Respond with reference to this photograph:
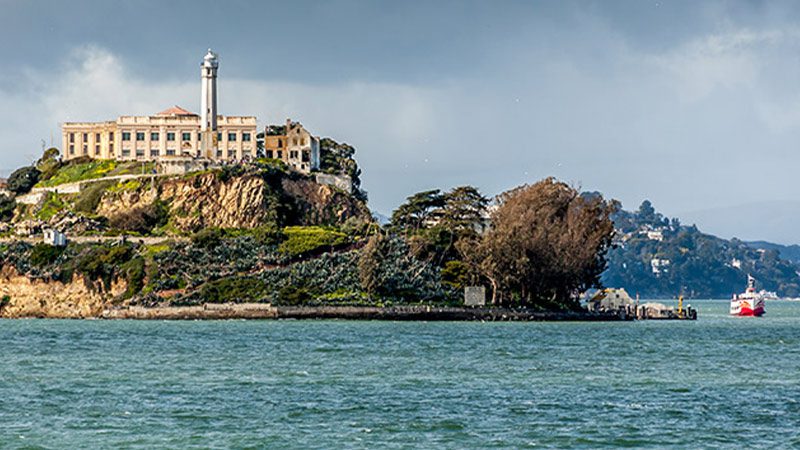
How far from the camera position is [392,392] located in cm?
5484

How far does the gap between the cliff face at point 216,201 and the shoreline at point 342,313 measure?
77.3 ft

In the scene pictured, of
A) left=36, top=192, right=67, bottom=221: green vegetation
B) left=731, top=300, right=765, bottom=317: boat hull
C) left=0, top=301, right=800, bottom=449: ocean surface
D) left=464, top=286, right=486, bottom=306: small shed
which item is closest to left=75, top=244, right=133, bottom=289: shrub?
left=36, top=192, right=67, bottom=221: green vegetation

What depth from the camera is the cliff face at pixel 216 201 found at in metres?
155

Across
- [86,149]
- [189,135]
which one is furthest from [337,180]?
[86,149]

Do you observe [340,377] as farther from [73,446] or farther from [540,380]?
[73,446]

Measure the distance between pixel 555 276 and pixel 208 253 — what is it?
114 feet

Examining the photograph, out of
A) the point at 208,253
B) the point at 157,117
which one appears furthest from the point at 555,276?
the point at 157,117

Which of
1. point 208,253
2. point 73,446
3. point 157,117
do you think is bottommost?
point 73,446

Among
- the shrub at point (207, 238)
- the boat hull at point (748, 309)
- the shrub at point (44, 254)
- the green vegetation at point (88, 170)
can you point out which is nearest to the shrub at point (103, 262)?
the shrub at point (44, 254)

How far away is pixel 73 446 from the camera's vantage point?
40.3 meters

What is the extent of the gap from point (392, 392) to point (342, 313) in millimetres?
71338

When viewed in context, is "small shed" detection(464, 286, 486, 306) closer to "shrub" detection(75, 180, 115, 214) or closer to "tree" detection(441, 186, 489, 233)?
"tree" detection(441, 186, 489, 233)

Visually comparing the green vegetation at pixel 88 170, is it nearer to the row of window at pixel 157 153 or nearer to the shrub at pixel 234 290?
the row of window at pixel 157 153

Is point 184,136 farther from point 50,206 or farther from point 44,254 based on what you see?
point 44,254
